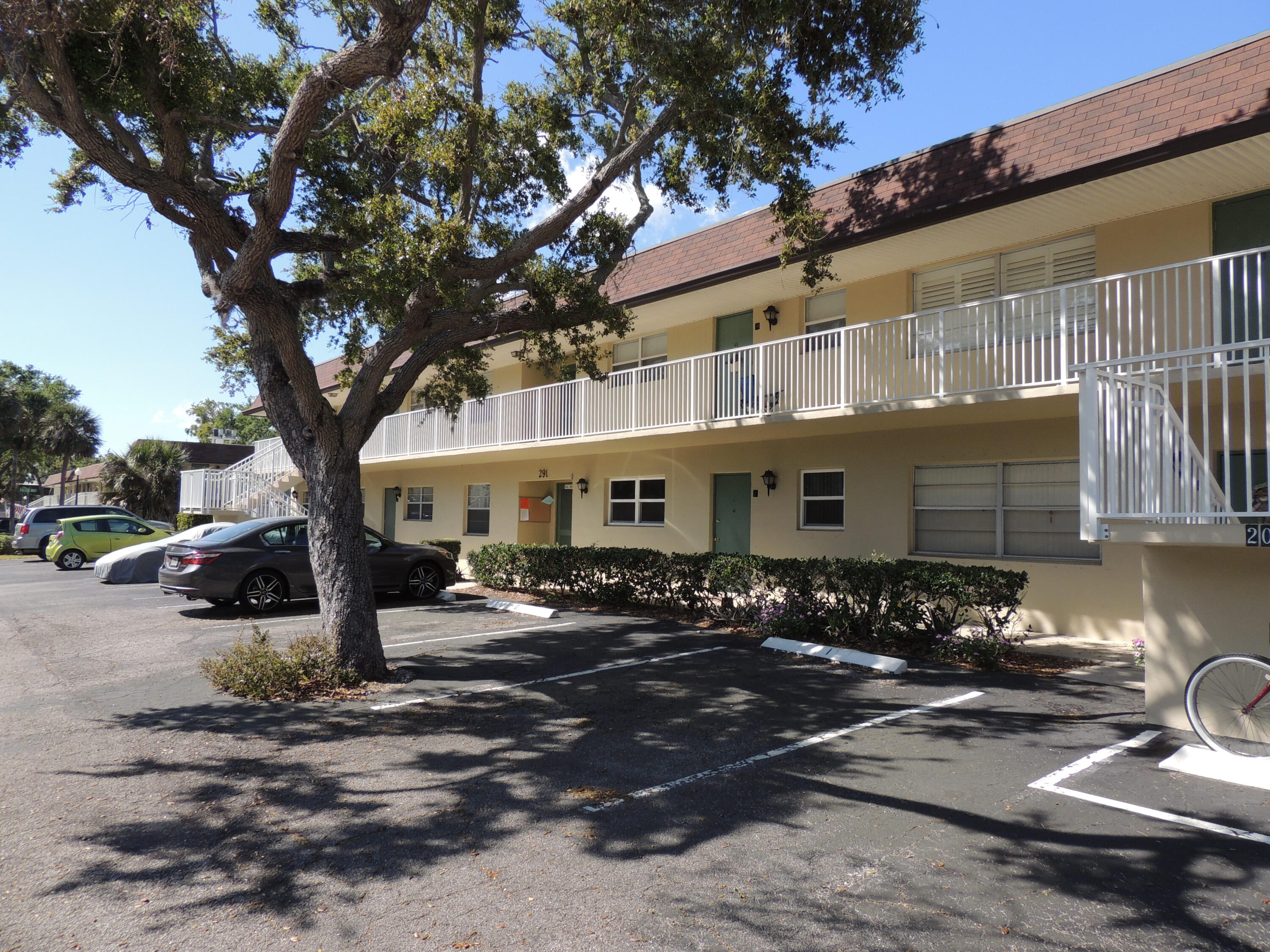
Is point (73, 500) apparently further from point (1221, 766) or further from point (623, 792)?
point (1221, 766)

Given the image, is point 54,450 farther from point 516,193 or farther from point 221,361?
point 516,193

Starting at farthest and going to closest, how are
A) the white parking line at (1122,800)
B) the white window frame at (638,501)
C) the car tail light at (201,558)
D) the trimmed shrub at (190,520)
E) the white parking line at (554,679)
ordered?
1. the trimmed shrub at (190,520)
2. the white window frame at (638,501)
3. the car tail light at (201,558)
4. the white parking line at (554,679)
5. the white parking line at (1122,800)

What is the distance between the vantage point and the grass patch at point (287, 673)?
732 cm

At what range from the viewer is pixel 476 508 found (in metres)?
22.2

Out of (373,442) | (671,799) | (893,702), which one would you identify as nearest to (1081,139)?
(893,702)

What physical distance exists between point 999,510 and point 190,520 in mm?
25059

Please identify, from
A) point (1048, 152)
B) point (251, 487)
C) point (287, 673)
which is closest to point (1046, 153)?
point (1048, 152)

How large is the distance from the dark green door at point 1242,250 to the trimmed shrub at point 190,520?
88.8 feet

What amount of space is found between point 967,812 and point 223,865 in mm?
3994

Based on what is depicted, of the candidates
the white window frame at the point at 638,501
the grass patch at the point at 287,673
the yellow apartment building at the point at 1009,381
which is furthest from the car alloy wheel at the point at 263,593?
the white window frame at the point at 638,501

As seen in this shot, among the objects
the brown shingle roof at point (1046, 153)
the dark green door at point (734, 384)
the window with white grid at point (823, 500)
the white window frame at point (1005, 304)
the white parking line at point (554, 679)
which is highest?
the brown shingle roof at point (1046, 153)

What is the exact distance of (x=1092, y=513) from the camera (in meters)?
5.89

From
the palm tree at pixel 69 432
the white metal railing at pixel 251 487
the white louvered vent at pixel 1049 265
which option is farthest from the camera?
the palm tree at pixel 69 432

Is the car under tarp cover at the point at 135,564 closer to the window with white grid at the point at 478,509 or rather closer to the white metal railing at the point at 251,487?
the white metal railing at the point at 251,487
